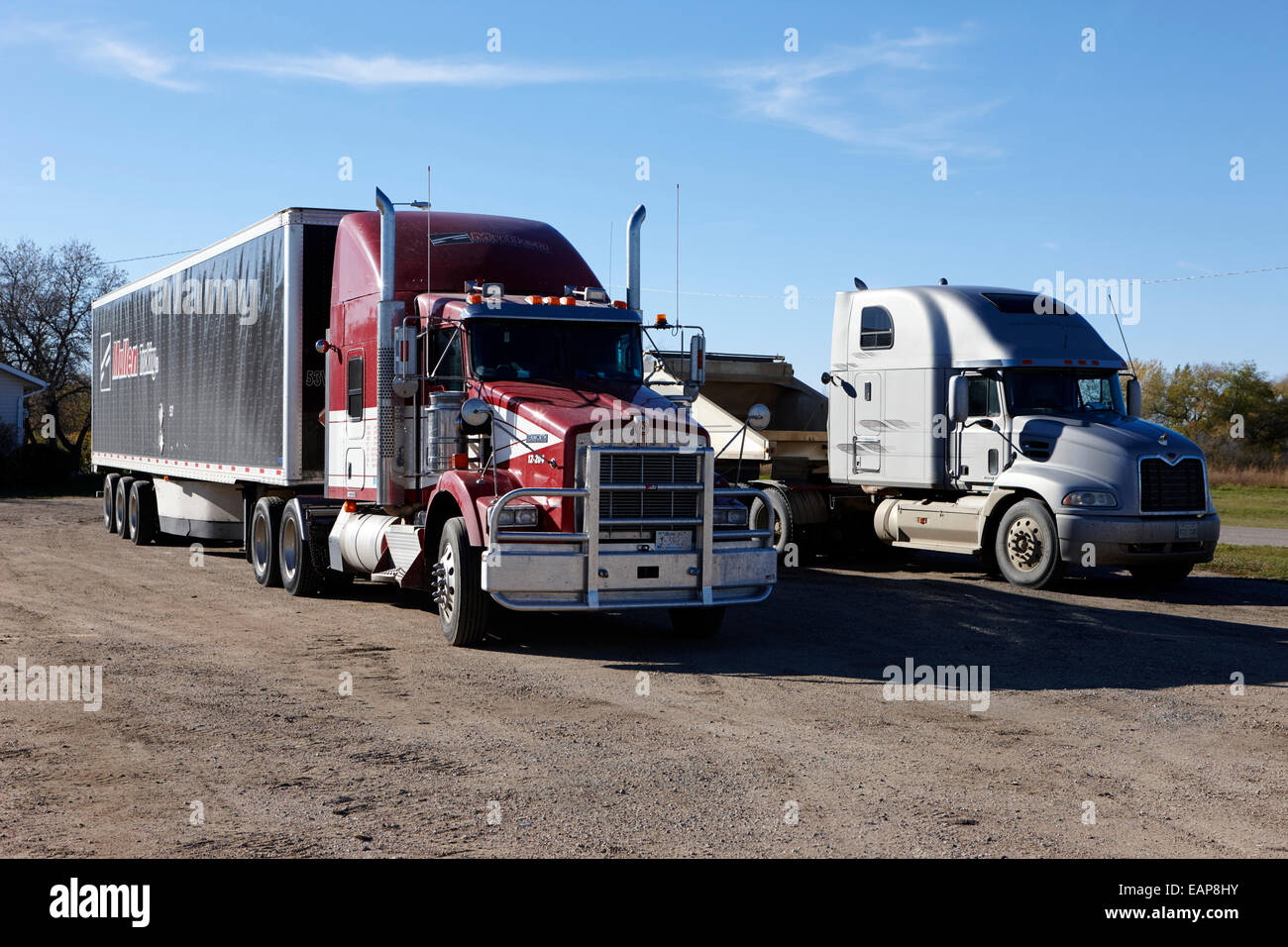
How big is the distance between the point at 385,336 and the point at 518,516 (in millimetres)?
2975

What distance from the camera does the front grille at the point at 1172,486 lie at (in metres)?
15.8

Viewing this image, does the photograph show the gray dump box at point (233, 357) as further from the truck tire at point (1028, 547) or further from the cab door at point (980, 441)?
the truck tire at point (1028, 547)

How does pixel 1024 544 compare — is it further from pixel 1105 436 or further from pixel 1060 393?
pixel 1060 393

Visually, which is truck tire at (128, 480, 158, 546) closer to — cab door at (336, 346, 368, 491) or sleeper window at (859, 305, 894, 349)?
cab door at (336, 346, 368, 491)

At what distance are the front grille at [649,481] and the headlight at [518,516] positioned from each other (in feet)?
1.89

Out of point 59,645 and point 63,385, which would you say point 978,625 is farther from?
point 63,385

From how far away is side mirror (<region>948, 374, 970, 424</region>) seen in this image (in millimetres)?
16859

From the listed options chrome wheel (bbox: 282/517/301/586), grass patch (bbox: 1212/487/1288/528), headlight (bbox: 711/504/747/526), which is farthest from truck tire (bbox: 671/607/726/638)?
grass patch (bbox: 1212/487/1288/528)

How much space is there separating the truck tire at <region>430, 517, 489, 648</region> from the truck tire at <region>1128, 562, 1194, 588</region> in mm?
9229

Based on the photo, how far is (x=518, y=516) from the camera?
10.6m

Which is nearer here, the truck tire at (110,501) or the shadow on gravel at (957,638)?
the shadow on gravel at (957,638)

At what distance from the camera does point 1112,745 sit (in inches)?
A: 307

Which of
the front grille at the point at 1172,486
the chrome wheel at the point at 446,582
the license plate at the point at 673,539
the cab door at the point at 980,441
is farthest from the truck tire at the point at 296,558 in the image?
the front grille at the point at 1172,486
